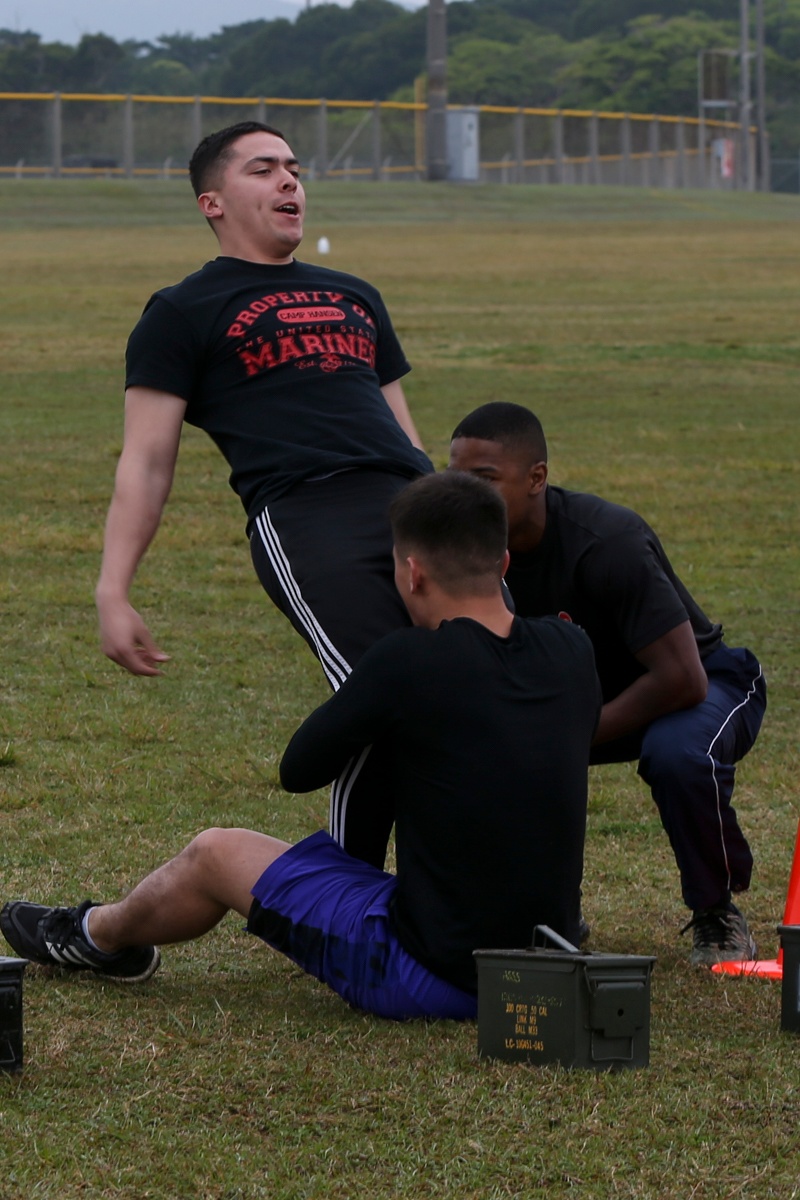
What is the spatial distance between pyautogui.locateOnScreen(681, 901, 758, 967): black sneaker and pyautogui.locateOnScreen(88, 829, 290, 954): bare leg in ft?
3.44

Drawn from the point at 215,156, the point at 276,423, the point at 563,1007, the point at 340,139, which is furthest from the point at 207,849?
the point at 340,139

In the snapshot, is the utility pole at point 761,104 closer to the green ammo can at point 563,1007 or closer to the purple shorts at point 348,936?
the purple shorts at point 348,936

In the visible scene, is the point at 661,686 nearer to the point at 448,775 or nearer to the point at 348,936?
the point at 448,775

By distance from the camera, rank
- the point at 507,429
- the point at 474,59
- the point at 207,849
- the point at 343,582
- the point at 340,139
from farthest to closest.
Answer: the point at 474,59 → the point at 340,139 → the point at 507,429 → the point at 343,582 → the point at 207,849

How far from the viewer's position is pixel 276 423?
398cm

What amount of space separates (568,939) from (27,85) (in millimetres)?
88837

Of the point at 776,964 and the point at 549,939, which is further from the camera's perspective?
the point at 776,964

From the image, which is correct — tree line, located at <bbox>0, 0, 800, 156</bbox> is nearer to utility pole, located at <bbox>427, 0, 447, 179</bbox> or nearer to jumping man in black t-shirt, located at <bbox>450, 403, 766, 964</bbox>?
utility pole, located at <bbox>427, 0, 447, 179</bbox>

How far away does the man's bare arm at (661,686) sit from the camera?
407 cm

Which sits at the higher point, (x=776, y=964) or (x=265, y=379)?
(x=265, y=379)

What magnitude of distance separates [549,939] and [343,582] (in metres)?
0.86

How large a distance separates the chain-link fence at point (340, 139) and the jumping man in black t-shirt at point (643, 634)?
141ft

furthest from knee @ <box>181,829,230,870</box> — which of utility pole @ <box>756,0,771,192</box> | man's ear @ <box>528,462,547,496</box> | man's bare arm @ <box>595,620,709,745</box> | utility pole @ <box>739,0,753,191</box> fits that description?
utility pole @ <box>756,0,771,192</box>

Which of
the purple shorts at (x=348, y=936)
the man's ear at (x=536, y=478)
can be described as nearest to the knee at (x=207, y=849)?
the purple shorts at (x=348, y=936)
